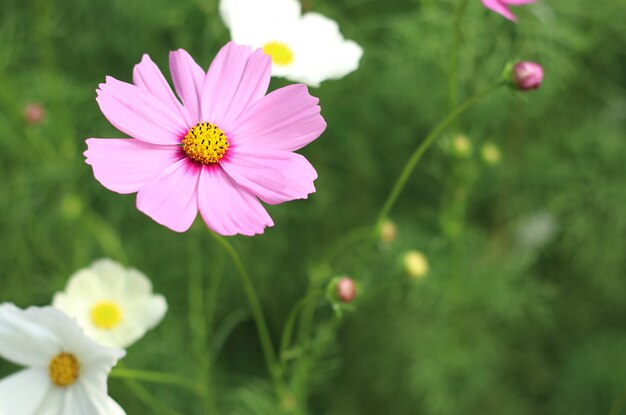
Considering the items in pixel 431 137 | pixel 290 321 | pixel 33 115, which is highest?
pixel 33 115

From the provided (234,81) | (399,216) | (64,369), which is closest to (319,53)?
(234,81)

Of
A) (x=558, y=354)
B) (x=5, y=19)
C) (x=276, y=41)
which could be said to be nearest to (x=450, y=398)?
(x=558, y=354)

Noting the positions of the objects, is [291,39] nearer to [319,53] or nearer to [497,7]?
[319,53]

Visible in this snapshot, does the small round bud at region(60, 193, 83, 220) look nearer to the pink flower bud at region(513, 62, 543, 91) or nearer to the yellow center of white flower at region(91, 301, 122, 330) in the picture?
the yellow center of white flower at region(91, 301, 122, 330)

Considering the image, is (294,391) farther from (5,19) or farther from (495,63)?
(5,19)

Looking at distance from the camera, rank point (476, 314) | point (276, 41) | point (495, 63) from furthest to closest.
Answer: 1. point (476, 314)
2. point (495, 63)
3. point (276, 41)

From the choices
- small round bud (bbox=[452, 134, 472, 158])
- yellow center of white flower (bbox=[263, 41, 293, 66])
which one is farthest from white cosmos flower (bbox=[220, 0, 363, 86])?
small round bud (bbox=[452, 134, 472, 158])

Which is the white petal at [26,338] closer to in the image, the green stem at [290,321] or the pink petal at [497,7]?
the green stem at [290,321]
